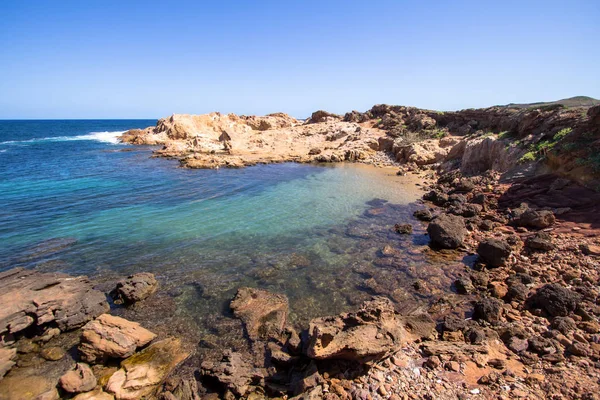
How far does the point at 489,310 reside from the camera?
805 cm

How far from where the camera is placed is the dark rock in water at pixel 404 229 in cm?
1449

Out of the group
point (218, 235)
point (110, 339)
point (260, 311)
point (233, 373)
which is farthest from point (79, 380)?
point (218, 235)

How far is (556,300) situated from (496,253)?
9.97 feet

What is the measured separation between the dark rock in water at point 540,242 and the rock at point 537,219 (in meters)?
1.39

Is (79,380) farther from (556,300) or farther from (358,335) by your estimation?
(556,300)

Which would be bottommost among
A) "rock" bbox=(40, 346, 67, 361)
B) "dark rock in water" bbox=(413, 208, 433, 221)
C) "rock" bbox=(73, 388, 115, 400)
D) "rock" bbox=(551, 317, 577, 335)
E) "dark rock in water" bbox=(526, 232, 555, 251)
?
"rock" bbox=(40, 346, 67, 361)

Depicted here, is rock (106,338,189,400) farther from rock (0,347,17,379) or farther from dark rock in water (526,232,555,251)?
dark rock in water (526,232,555,251)

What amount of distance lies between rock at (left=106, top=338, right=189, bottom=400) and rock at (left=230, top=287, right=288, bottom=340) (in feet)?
5.82

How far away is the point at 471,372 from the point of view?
20.0 ft

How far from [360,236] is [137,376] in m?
10.4

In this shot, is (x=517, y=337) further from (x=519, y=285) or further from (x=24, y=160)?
(x=24, y=160)

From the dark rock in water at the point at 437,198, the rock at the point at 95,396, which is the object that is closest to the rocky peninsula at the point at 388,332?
the rock at the point at 95,396

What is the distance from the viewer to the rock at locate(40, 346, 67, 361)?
7245 millimetres

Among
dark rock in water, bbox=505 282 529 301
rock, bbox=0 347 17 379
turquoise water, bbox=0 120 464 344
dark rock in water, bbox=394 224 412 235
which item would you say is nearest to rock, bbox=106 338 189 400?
turquoise water, bbox=0 120 464 344
